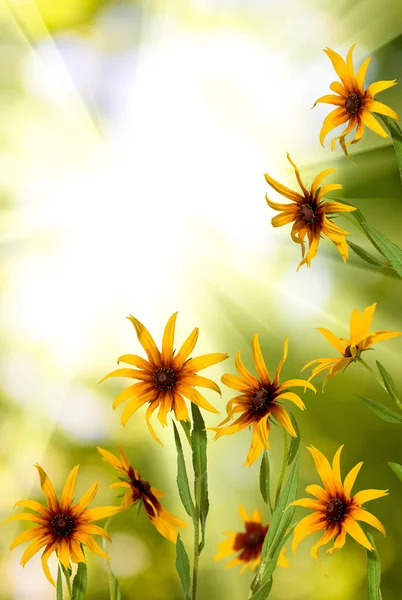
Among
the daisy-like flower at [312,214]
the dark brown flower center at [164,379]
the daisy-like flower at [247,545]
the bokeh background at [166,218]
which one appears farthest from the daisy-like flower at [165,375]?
the bokeh background at [166,218]

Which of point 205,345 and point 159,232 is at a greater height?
point 159,232

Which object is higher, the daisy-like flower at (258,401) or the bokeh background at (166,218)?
the bokeh background at (166,218)

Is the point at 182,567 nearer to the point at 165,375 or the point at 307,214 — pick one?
the point at 165,375

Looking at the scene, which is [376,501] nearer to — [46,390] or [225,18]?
[46,390]

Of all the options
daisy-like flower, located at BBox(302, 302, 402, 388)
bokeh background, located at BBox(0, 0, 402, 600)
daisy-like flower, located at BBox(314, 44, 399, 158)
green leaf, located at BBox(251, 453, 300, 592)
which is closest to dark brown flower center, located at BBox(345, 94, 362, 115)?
daisy-like flower, located at BBox(314, 44, 399, 158)

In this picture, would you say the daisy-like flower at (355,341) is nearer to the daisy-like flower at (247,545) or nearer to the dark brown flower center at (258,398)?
the dark brown flower center at (258,398)

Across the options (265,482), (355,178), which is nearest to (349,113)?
(265,482)
